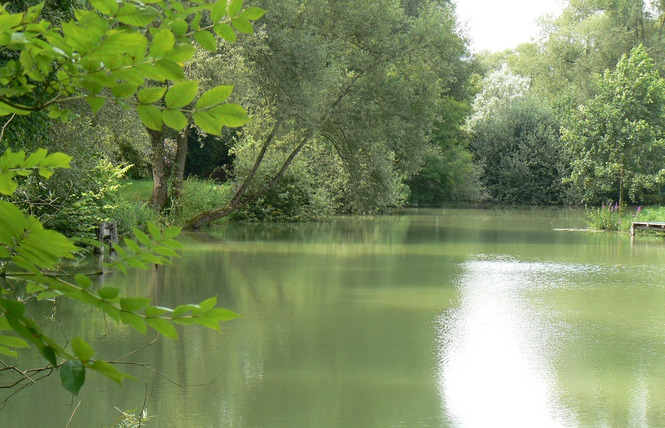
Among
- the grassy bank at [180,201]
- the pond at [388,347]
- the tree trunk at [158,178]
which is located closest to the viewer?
the pond at [388,347]

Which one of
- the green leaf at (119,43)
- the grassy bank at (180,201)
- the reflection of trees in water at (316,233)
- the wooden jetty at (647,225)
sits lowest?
the reflection of trees in water at (316,233)

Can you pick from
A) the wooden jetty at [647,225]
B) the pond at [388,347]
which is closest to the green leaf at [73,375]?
the pond at [388,347]

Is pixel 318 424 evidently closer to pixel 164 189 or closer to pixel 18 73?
pixel 18 73

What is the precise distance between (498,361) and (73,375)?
5128 millimetres

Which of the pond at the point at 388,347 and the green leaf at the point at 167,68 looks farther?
the pond at the point at 388,347

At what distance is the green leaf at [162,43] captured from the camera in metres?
0.94

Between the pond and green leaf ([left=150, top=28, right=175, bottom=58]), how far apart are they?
43.7 inches

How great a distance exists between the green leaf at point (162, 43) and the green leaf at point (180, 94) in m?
0.05

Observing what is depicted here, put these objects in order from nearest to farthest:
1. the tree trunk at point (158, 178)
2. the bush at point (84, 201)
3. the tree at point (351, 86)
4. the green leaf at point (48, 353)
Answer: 1. the green leaf at point (48, 353)
2. the bush at point (84, 201)
3. the tree at point (351, 86)
4. the tree trunk at point (158, 178)

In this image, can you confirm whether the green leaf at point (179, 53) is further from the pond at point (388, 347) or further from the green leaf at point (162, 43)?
the pond at point (388, 347)

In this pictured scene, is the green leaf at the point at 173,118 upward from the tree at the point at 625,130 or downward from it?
downward

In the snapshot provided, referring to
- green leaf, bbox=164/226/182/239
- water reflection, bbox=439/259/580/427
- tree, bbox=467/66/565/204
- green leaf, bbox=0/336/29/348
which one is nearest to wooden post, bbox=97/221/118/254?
water reflection, bbox=439/259/580/427

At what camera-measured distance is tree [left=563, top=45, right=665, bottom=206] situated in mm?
20734

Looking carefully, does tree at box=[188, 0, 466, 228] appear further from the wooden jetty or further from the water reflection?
the water reflection
